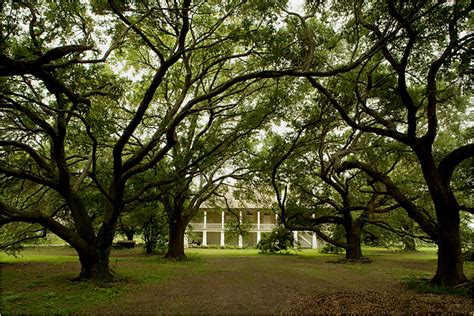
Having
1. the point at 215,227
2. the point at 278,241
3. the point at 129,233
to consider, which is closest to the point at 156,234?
the point at 129,233

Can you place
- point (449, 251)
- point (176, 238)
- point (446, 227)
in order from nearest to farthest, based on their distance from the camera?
1. point (449, 251)
2. point (446, 227)
3. point (176, 238)

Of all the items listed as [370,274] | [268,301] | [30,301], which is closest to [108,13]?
[30,301]

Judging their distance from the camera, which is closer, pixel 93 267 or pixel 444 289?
pixel 444 289

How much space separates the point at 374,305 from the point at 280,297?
99.8 inches

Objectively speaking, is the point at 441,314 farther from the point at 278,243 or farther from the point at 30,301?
the point at 278,243

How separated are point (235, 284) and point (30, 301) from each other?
6003 mm

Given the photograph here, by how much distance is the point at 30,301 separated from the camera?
7.76 metres

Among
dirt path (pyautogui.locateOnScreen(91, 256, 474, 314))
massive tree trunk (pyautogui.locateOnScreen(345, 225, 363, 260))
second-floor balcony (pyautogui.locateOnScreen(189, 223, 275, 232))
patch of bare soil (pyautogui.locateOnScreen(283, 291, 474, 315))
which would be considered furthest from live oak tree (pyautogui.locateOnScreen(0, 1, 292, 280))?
second-floor balcony (pyautogui.locateOnScreen(189, 223, 275, 232))

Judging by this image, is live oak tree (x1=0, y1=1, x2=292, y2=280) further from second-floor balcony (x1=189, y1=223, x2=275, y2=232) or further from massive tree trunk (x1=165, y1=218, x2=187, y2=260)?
second-floor balcony (x1=189, y1=223, x2=275, y2=232)

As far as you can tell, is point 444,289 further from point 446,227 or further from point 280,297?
point 280,297

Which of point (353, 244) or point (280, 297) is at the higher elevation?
point (353, 244)

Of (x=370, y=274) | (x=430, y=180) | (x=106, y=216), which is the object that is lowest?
(x=370, y=274)

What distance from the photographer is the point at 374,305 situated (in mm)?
7125

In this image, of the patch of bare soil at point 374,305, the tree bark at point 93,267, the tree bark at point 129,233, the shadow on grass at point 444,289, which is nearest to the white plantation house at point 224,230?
the tree bark at point 129,233
